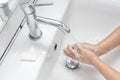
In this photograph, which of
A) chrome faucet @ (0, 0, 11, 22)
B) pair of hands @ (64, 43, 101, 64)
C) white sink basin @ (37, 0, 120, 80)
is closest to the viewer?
chrome faucet @ (0, 0, 11, 22)

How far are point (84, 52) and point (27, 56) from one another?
0.74 ft

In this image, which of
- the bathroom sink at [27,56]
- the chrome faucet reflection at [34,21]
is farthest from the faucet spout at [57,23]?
the bathroom sink at [27,56]

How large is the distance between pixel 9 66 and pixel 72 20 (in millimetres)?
436

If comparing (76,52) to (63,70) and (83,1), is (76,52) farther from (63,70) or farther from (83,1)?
(83,1)

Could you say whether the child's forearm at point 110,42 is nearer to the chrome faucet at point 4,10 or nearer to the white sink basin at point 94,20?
the white sink basin at point 94,20

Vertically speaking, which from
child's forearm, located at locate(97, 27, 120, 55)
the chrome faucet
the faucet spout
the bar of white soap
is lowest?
child's forearm, located at locate(97, 27, 120, 55)

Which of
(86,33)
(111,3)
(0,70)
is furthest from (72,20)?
(0,70)

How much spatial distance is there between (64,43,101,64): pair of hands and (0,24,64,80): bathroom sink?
7cm

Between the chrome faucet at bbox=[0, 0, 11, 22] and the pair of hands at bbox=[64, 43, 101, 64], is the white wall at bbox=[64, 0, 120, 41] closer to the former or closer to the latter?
the pair of hands at bbox=[64, 43, 101, 64]

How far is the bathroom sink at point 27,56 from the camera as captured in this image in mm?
694

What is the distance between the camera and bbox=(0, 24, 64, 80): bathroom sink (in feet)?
2.28

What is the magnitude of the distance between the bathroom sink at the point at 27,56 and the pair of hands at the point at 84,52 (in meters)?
0.07

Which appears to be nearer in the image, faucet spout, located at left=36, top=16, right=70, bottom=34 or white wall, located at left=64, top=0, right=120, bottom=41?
faucet spout, located at left=36, top=16, right=70, bottom=34

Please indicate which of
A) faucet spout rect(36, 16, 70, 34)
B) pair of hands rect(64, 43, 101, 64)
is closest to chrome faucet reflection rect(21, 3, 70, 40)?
faucet spout rect(36, 16, 70, 34)
